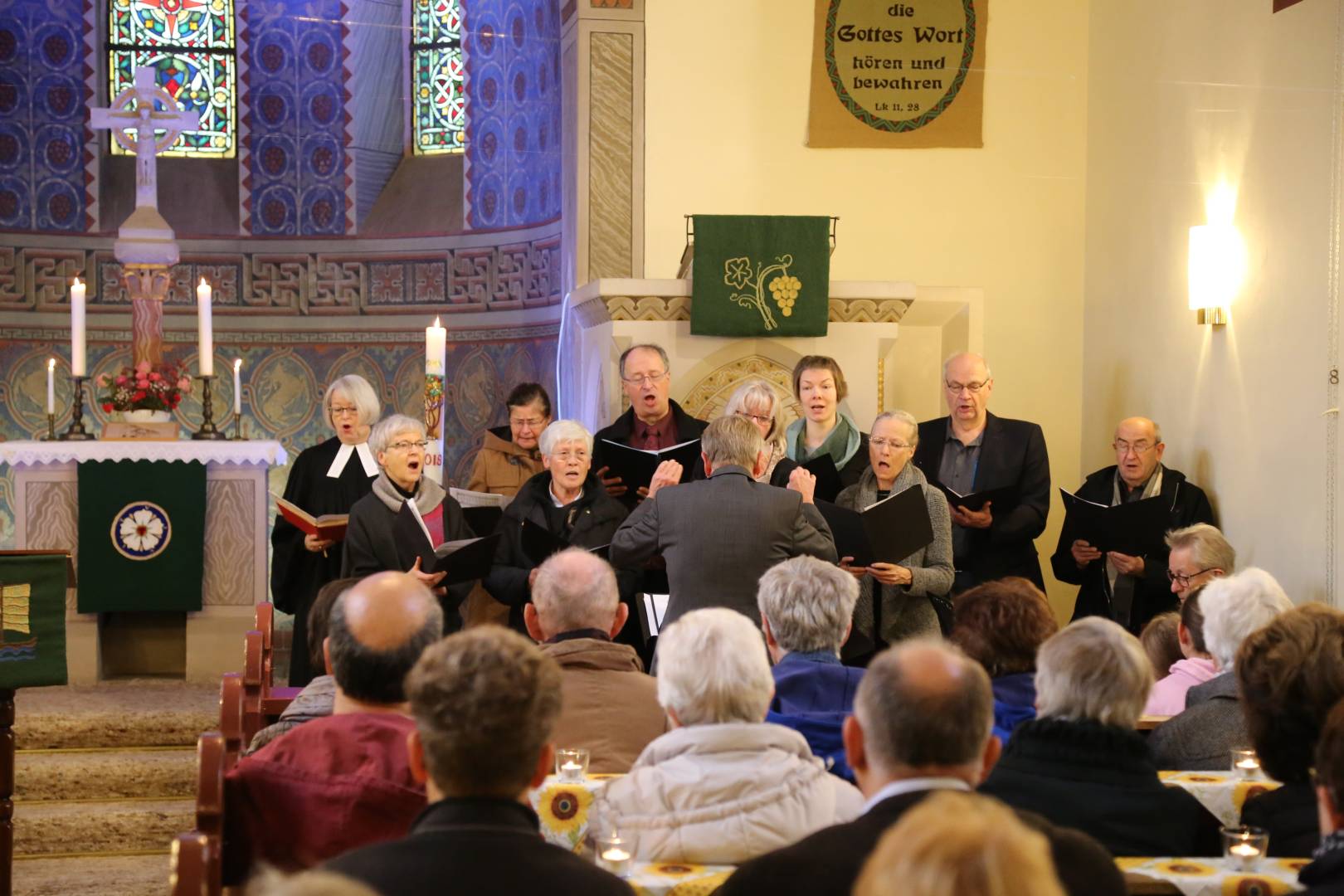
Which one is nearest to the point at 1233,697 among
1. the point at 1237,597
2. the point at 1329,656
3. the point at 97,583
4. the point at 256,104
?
the point at 1237,597

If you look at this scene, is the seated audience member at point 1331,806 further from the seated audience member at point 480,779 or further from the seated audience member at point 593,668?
the seated audience member at point 593,668

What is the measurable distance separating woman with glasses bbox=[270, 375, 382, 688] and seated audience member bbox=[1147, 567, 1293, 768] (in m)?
3.11

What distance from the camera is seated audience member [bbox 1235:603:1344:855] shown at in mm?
2648

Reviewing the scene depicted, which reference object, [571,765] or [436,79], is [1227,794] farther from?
[436,79]

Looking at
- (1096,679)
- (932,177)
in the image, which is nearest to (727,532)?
(1096,679)

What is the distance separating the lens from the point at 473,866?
176 cm

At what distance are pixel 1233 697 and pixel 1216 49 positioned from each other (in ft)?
13.1

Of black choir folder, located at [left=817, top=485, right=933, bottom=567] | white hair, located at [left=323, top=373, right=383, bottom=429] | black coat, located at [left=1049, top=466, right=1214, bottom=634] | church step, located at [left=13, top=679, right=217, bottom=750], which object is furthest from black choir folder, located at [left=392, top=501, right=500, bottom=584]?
black coat, located at [left=1049, top=466, right=1214, bottom=634]

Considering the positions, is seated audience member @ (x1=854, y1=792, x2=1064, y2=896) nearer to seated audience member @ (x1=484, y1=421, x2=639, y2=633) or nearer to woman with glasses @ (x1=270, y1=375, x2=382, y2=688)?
seated audience member @ (x1=484, y1=421, x2=639, y2=633)

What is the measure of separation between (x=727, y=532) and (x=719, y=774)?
1.83 m

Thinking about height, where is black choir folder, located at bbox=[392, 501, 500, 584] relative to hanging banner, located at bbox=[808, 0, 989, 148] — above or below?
below

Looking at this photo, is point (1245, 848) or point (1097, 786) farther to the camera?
point (1097, 786)

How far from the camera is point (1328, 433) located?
5438 mm

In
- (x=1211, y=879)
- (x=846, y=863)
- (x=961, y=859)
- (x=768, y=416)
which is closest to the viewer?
(x=961, y=859)
